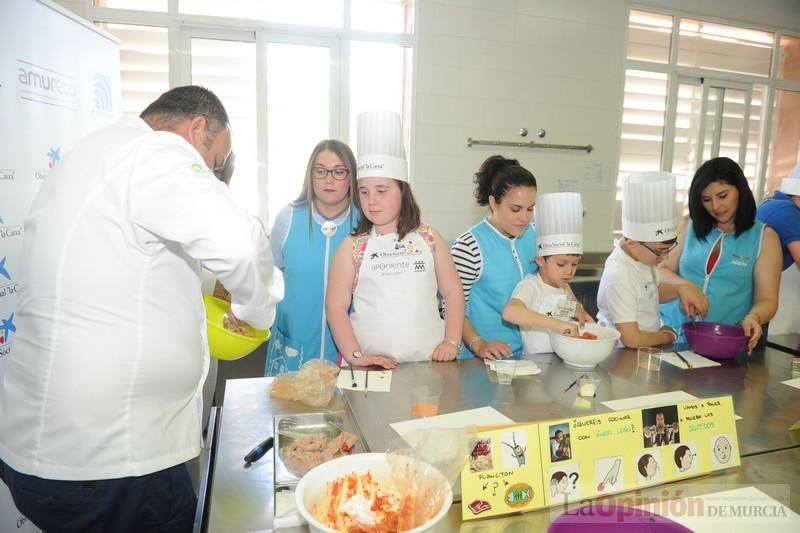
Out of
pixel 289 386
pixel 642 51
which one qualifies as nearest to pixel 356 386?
pixel 289 386

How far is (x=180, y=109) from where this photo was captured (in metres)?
1.29

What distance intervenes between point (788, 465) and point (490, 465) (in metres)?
0.69

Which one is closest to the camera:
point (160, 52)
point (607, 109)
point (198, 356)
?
point (198, 356)

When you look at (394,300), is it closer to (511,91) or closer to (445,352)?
(445,352)

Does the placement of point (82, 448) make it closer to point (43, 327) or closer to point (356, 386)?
point (43, 327)

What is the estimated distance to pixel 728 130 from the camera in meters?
4.97

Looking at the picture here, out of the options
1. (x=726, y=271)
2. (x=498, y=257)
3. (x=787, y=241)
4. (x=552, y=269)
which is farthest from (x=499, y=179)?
(x=787, y=241)

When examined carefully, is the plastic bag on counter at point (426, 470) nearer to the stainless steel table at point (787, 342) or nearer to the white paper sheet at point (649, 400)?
the white paper sheet at point (649, 400)

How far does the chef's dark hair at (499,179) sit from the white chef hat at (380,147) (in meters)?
0.38

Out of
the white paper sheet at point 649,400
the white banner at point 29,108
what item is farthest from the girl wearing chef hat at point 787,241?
the white banner at point 29,108

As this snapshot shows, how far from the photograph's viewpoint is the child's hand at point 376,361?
5.30ft

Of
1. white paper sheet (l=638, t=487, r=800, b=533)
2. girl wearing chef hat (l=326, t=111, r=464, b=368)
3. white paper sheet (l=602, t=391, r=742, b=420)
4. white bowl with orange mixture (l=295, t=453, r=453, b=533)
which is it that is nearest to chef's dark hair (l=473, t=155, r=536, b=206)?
girl wearing chef hat (l=326, t=111, r=464, b=368)

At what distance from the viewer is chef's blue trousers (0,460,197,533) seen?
1.12 meters

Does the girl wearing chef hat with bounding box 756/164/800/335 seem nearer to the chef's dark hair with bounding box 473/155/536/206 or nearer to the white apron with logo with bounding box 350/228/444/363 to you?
the chef's dark hair with bounding box 473/155/536/206
